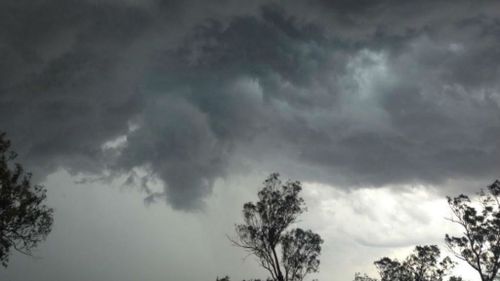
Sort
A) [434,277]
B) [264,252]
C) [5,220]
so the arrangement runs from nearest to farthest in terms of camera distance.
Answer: [5,220]
[264,252]
[434,277]

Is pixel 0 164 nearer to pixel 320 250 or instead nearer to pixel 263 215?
pixel 263 215

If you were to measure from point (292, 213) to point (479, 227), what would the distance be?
26161 millimetres

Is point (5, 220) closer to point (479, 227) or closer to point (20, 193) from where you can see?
point (20, 193)

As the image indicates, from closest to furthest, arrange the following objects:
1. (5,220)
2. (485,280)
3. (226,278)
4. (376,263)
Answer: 1. (5,220)
2. (485,280)
3. (226,278)
4. (376,263)

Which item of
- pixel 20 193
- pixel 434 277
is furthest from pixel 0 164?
pixel 434 277

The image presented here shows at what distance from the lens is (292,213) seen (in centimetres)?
4956

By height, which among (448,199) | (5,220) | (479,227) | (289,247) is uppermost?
(448,199)

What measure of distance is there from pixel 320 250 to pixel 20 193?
4038 centimetres

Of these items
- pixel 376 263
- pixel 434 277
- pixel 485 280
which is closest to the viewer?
pixel 485 280

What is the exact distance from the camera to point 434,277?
2847 inches

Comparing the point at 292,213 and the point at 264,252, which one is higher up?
the point at 292,213

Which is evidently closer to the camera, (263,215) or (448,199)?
(263,215)

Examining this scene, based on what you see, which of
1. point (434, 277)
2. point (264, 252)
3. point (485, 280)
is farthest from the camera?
point (434, 277)

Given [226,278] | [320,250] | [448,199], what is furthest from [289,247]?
[448,199]
